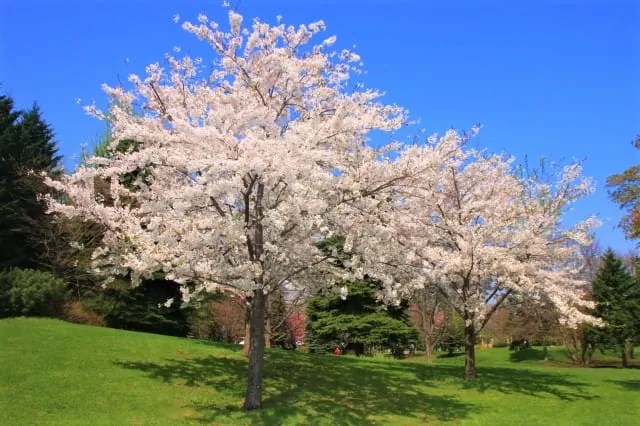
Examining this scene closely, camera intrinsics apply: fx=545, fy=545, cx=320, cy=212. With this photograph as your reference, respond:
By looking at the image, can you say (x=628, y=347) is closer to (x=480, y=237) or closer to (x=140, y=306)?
(x=480, y=237)

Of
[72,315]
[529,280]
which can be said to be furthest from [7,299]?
[529,280]

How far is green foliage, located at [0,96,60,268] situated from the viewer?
21625 mm

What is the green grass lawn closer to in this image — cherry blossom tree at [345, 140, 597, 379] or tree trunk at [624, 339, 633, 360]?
cherry blossom tree at [345, 140, 597, 379]

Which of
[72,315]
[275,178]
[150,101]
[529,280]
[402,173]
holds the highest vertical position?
[150,101]

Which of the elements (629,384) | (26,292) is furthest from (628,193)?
(26,292)

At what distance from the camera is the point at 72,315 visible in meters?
18.1

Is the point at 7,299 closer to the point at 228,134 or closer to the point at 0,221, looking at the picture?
the point at 0,221

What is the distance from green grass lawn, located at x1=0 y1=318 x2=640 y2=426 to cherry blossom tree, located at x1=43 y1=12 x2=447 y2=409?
4.87 feet

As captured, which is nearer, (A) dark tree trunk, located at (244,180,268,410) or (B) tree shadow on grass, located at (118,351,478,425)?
(B) tree shadow on grass, located at (118,351,478,425)

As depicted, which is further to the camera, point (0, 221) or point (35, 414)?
point (0, 221)

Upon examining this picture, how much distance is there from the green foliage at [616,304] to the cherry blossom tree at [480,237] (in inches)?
595

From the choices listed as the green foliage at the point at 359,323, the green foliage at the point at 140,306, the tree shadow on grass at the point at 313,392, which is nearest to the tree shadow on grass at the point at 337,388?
the tree shadow on grass at the point at 313,392

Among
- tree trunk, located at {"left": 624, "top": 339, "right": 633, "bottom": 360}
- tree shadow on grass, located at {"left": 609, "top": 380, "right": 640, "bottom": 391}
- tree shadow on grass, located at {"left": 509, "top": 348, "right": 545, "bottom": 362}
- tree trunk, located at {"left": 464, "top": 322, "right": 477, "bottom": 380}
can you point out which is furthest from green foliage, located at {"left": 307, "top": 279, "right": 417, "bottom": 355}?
tree shadow on grass, located at {"left": 509, "top": 348, "right": 545, "bottom": 362}

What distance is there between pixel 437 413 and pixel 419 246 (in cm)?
478
